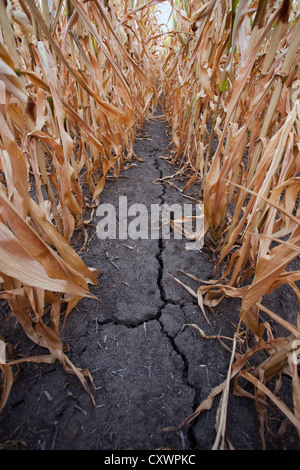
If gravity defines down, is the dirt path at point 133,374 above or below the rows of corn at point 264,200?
below

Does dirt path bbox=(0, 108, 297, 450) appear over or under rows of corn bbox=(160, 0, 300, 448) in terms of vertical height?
under

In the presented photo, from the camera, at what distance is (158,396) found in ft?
1.94

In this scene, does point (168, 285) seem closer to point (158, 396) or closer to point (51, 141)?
point (158, 396)

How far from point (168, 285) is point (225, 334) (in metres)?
0.26

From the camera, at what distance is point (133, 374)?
63 cm

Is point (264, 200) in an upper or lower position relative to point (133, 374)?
upper

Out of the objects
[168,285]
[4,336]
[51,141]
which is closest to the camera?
[51,141]

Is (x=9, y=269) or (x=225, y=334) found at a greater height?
(x=9, y=269)

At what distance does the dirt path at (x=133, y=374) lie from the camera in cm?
52

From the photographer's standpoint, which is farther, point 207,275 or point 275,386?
point 207,275

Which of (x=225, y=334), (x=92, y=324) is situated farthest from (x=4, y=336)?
(x=225, y=334)

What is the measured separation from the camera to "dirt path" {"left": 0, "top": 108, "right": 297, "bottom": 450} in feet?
1.70

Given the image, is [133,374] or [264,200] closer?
[264,200]
